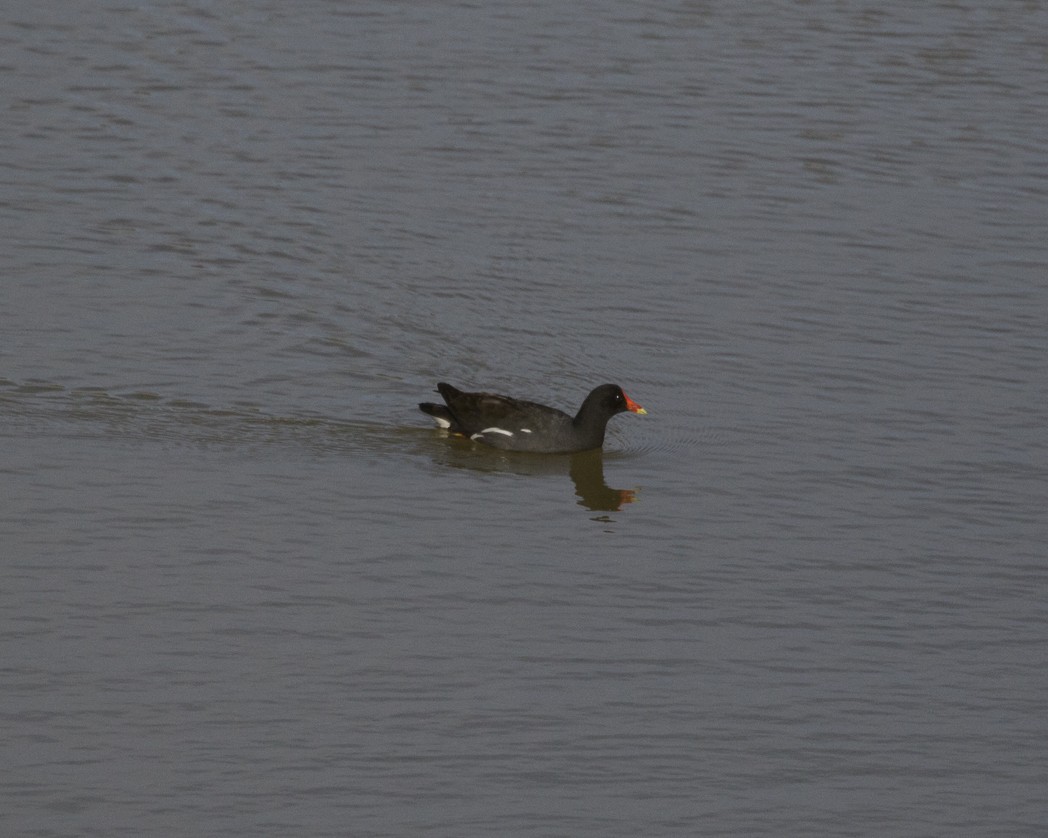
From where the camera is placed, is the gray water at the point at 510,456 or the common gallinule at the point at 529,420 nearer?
the gray water at the point at 510,456

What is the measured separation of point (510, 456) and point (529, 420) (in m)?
0.40

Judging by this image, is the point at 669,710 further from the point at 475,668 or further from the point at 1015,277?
the point at 1015,277

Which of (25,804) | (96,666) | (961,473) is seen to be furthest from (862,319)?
(25,804)

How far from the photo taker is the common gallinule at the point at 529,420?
664 inches

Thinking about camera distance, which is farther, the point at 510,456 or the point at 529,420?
the point at 510,456

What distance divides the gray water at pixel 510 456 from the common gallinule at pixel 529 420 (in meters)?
0.19

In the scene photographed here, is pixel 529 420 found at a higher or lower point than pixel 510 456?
higher

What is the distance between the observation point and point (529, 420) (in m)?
16.9

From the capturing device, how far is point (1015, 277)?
A: 21.2 m

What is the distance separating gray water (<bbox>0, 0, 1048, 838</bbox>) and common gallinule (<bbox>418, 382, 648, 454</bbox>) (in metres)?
0.19

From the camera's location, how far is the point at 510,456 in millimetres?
17047

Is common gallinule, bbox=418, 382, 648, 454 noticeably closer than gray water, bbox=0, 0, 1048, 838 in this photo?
No

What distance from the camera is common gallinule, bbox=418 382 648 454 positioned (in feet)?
55.3

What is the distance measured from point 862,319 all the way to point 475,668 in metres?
9.19
